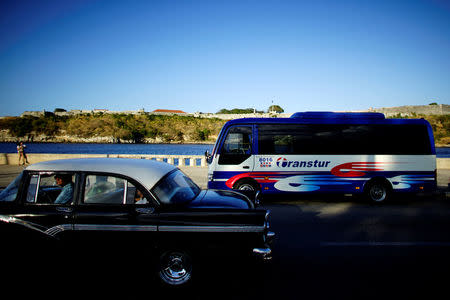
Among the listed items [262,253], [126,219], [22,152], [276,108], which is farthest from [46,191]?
[276,108]

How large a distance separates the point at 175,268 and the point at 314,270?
2.02 meters

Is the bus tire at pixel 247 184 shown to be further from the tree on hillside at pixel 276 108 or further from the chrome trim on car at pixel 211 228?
the tree on hillside at pixel 276 108

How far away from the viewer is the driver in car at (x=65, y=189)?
136 inches

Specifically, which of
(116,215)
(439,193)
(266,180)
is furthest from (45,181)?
(439,193)

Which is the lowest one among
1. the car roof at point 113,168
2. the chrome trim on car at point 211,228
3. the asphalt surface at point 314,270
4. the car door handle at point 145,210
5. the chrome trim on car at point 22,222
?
the asphalt surface at point 314,270

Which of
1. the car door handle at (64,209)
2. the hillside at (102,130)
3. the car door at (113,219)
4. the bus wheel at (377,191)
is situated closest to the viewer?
the car door at (113,219)

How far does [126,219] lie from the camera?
3227 mm

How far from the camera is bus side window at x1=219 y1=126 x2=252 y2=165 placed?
8172 millimetres

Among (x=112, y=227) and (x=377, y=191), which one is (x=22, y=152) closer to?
(x=112, y=227)

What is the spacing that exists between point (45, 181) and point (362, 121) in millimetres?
8570

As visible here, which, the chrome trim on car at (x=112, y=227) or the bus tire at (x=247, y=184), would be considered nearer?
the chrome trim on car at (x=112, y=227)

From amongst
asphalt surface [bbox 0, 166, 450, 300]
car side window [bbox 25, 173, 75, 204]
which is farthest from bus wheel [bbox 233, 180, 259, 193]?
car side window [bbox 25, 173, 75, 204]

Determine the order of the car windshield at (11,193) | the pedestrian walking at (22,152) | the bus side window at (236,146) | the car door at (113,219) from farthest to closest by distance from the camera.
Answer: the pedestrian walking at (22,152)
the bus side window at (236,146)
the car windshield at (11,193)
the car door at (113,219)

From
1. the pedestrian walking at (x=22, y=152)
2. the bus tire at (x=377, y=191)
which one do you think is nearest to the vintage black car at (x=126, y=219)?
the bus tire at (x=377, y=191)
